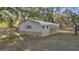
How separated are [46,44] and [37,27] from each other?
0.83 feet

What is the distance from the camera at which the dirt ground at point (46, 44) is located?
324 cm

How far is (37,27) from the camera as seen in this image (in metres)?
3.26

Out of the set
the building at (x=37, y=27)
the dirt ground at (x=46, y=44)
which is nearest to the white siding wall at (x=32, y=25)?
the building at (x=37, y=27)

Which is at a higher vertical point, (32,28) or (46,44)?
(32,28)

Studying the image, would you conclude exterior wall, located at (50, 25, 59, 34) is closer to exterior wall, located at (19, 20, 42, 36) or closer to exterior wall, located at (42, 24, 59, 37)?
exterior wall, located at (42, 24, 59, 37)

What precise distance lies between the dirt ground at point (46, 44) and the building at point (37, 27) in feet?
0.25

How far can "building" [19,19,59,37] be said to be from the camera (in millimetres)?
3244

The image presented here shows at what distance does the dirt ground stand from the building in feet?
0.25

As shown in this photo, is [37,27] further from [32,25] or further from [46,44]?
[46,44]

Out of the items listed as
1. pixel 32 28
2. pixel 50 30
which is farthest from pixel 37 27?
pixel 50 30

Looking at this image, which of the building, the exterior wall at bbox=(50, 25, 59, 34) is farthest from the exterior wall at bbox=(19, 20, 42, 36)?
the exterior wall at bbox=(50, 25, 59, 34)

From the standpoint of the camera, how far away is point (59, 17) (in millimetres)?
3252
